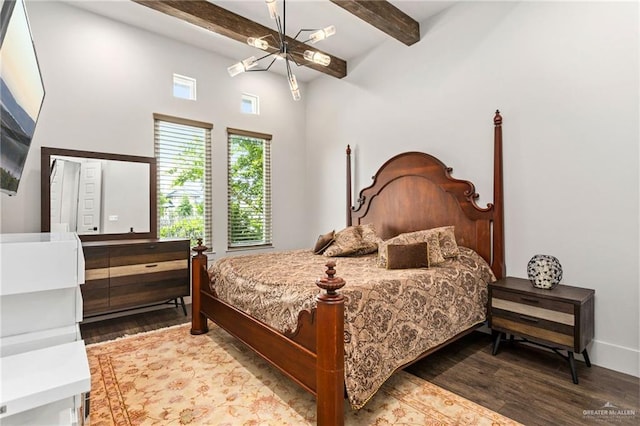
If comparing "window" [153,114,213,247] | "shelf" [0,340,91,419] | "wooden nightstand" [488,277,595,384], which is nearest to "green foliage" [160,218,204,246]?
"window" [153,114,213,247]

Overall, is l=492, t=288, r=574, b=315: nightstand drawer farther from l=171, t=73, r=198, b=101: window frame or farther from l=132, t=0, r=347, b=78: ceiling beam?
l=171, t=73, r=198, b=101: window frame

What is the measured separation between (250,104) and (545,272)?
4344 millimetres

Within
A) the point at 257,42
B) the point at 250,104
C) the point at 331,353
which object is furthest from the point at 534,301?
the point at 250,104

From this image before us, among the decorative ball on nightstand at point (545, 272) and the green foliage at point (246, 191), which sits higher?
the green foliage at point (246, 191)

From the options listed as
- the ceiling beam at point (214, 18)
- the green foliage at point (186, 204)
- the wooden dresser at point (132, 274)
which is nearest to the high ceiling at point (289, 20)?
the ceiling beam at point (214, 18)

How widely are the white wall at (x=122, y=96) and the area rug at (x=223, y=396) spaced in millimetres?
2082

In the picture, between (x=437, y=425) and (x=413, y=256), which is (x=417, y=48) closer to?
(x=413, y=256)

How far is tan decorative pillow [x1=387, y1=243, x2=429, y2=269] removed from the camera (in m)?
2.78

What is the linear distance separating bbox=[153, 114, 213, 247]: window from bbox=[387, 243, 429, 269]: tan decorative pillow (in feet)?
9.00

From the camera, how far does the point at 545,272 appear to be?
8.39 feet

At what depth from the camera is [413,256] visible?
110 inches

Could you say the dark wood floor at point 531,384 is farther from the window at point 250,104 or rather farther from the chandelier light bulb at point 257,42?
the window at point 250,104

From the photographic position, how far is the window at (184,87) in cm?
429

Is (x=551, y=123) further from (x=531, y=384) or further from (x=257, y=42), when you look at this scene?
(x=257, y=42)
